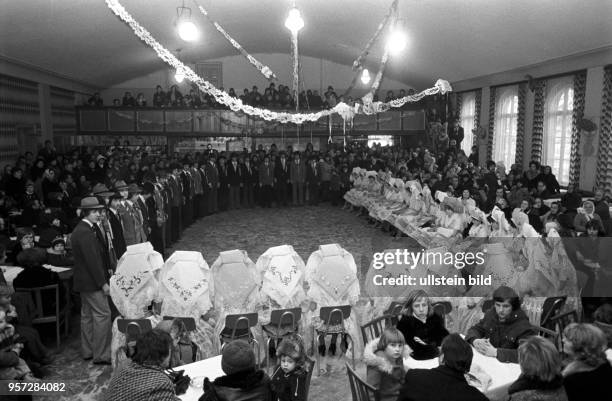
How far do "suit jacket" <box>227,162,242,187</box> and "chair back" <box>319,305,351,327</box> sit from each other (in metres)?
11.4

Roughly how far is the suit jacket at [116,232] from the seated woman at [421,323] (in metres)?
4.08

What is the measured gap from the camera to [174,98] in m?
21.2

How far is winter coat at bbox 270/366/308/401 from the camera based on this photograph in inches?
145

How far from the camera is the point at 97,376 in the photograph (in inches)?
225

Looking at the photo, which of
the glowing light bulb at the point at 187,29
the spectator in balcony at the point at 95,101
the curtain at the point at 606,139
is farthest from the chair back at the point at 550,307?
the spectator in balcony at the point at 95,101

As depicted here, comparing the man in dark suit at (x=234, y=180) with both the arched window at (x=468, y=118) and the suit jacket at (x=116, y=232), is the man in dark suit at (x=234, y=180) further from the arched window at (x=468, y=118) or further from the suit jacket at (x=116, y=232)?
the suit jacket at (x=116, y=232)

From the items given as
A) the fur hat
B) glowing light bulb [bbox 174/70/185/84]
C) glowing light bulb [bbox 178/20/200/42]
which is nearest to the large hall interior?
the fur hat

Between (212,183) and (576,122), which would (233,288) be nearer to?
(212,183)

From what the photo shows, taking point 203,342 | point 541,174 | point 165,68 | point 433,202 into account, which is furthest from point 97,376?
point 165,68

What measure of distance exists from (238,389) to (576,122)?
12244mm

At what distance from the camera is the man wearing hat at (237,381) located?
3.26 metres

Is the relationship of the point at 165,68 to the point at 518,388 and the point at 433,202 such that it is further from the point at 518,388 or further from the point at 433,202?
the point at 518,388

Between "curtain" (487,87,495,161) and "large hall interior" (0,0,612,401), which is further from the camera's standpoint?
"curtain" (487,87,495,161)

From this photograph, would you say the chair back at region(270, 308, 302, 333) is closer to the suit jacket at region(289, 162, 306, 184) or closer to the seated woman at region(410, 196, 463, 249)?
the seated woman at region(410, 196, 463, 249)
